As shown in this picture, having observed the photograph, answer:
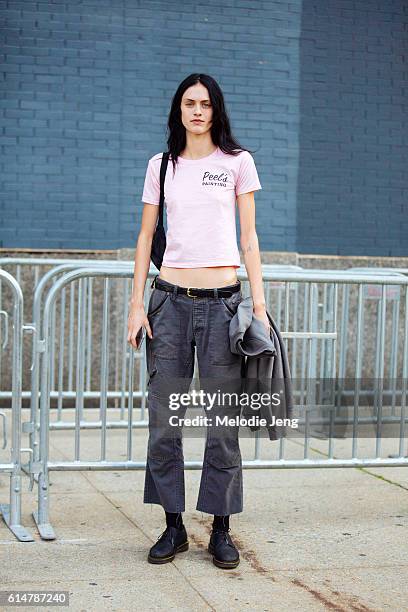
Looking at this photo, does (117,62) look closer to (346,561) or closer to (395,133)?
(395,133)

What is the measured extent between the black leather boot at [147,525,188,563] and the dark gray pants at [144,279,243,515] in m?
0.15

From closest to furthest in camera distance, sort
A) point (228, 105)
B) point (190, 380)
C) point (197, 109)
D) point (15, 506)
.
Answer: point (197, 109)
point (190, 380)
point (15, 506)
point (228, 105)

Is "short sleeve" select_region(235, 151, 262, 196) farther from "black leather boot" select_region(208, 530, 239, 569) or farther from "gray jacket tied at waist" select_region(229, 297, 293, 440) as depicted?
"black leather boot" select_region(208, 530, 239, 569)

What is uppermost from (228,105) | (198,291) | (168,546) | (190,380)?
(228,105)

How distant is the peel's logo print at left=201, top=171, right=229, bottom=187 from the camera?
4547 millimetres

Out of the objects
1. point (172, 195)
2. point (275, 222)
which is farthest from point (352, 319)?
point (172, 195)

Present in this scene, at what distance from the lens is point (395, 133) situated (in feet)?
32.8

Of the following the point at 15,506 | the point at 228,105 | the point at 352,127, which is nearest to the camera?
the point at 15,506

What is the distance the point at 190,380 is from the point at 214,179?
897mm

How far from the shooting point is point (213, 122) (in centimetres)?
458

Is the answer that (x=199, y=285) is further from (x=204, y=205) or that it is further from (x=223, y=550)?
(x=223, y=550)

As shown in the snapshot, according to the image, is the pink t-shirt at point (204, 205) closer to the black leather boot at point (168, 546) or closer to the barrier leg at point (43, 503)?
the black leather boot at point (168, 546)

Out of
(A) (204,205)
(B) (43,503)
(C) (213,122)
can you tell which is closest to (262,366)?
(A) (204,205)

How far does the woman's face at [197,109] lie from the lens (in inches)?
179
